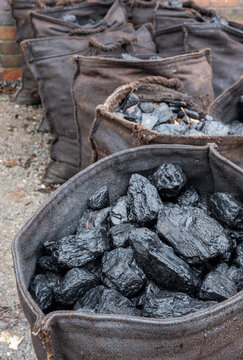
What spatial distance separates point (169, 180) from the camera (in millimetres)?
1299

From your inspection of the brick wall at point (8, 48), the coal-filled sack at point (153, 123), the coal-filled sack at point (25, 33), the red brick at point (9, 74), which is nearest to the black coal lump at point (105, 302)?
the coal-filled sack at point (153, 123)

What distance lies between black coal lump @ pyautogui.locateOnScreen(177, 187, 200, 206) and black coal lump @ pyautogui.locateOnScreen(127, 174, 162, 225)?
100 millimetres

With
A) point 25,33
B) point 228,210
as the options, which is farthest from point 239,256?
point 25,33

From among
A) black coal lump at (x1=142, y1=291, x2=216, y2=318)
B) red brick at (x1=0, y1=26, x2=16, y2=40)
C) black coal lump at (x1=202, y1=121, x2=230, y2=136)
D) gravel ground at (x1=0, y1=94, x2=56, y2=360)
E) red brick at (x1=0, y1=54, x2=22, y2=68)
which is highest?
black coal lump at (x1=202, y1=121, x2=230, y2=136)

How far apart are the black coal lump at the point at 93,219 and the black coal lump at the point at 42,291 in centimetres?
22

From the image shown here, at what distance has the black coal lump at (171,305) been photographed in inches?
37.5

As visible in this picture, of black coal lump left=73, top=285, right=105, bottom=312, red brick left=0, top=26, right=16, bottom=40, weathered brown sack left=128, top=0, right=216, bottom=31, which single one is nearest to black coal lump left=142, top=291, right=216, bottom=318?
black coal lump left=73, top=285, right=105, bottom=312

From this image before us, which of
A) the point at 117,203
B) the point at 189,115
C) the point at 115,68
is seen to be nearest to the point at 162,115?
the point at 189,115

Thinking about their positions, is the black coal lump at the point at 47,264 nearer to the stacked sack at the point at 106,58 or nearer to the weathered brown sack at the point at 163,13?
the stacked sack at the point at 106,58

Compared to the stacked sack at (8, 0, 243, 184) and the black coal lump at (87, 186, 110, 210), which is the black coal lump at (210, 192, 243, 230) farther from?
the stacked sack at (8, 0, 243, 184)

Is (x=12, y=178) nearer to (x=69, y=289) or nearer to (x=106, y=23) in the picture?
(x=106, y=23)

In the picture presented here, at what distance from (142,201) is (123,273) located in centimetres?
28

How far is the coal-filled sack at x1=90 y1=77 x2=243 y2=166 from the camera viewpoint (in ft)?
4.67

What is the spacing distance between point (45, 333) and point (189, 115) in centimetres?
121
